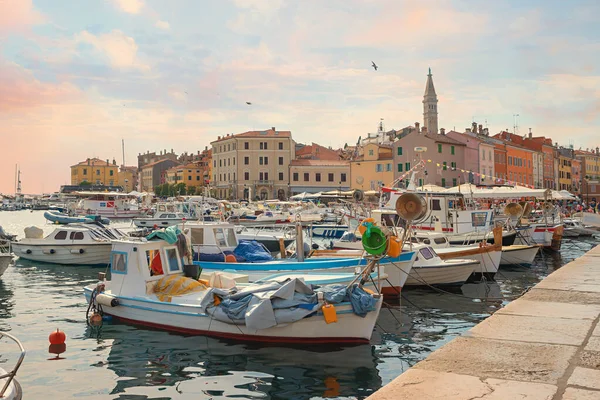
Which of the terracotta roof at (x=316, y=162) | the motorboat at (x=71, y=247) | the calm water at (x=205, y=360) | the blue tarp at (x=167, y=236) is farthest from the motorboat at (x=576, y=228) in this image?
the terracotta roof at (x=316, y=162)

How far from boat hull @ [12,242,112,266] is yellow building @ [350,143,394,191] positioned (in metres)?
52.4

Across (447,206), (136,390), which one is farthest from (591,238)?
(136,390)

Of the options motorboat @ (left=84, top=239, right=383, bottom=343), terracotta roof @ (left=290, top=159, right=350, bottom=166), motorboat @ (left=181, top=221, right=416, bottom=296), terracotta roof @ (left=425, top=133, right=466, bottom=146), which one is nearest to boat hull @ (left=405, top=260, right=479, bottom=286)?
motorboat @ (left=181, top=221, right=416, bottom=296)

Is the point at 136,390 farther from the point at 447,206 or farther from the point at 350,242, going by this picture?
the point at 447,206

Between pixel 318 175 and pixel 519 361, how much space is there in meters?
88.4

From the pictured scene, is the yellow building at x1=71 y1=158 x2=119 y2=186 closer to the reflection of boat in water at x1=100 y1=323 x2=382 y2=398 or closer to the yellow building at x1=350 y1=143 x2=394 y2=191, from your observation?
the yellow building at x1=350 y1=143 x2=394 y2=191

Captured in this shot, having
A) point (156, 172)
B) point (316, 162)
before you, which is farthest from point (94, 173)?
point (316, 162)

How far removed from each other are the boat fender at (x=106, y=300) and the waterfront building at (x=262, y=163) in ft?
271

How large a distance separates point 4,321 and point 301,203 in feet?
174

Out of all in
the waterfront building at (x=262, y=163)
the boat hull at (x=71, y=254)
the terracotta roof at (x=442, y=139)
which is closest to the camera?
the boat hull at (x=71, y=254)

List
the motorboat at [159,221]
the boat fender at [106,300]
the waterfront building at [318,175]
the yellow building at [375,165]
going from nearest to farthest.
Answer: the boat fender at [106,300], the motorboat at [159,221], the yellow building at [375,165], the waterfront building at [318,175]

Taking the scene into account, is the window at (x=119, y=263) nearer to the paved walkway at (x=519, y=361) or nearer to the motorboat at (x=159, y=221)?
the paved walkway at (x=519, y=361)

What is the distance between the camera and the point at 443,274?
61.3 feet

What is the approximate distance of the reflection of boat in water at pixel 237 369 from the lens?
30.8ft
